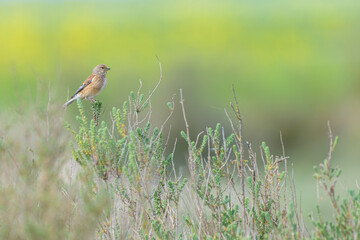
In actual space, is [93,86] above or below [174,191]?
above

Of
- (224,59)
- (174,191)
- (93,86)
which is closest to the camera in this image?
(174,191)

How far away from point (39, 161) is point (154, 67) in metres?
18.1

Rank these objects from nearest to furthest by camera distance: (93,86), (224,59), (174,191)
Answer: (174,191), (93,86), (224,59)

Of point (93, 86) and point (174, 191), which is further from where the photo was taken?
point (93, 86)

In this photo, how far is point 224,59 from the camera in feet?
75.8

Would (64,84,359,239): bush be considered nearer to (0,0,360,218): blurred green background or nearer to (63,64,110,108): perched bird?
(63,64,110,108): perched bird

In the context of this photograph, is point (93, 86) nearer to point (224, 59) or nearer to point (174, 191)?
point (174, 191)

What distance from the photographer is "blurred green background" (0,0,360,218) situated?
18.8m

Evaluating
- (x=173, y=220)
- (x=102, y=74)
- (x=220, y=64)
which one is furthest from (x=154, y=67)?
(x=173, y=220)

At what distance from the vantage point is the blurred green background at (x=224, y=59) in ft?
61.6

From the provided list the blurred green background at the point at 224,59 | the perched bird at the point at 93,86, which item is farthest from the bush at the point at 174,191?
the blurred green background at the point at 224,59

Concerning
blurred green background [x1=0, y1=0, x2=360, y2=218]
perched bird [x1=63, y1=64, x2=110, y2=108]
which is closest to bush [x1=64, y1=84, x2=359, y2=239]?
perched bird [x1=63, y1=64, x2=110, y2=108]

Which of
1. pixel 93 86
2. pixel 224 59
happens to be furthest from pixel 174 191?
pixel 224 59

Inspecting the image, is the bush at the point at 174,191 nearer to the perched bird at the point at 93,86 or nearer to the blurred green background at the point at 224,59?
the perched bird at the point at 93,86
